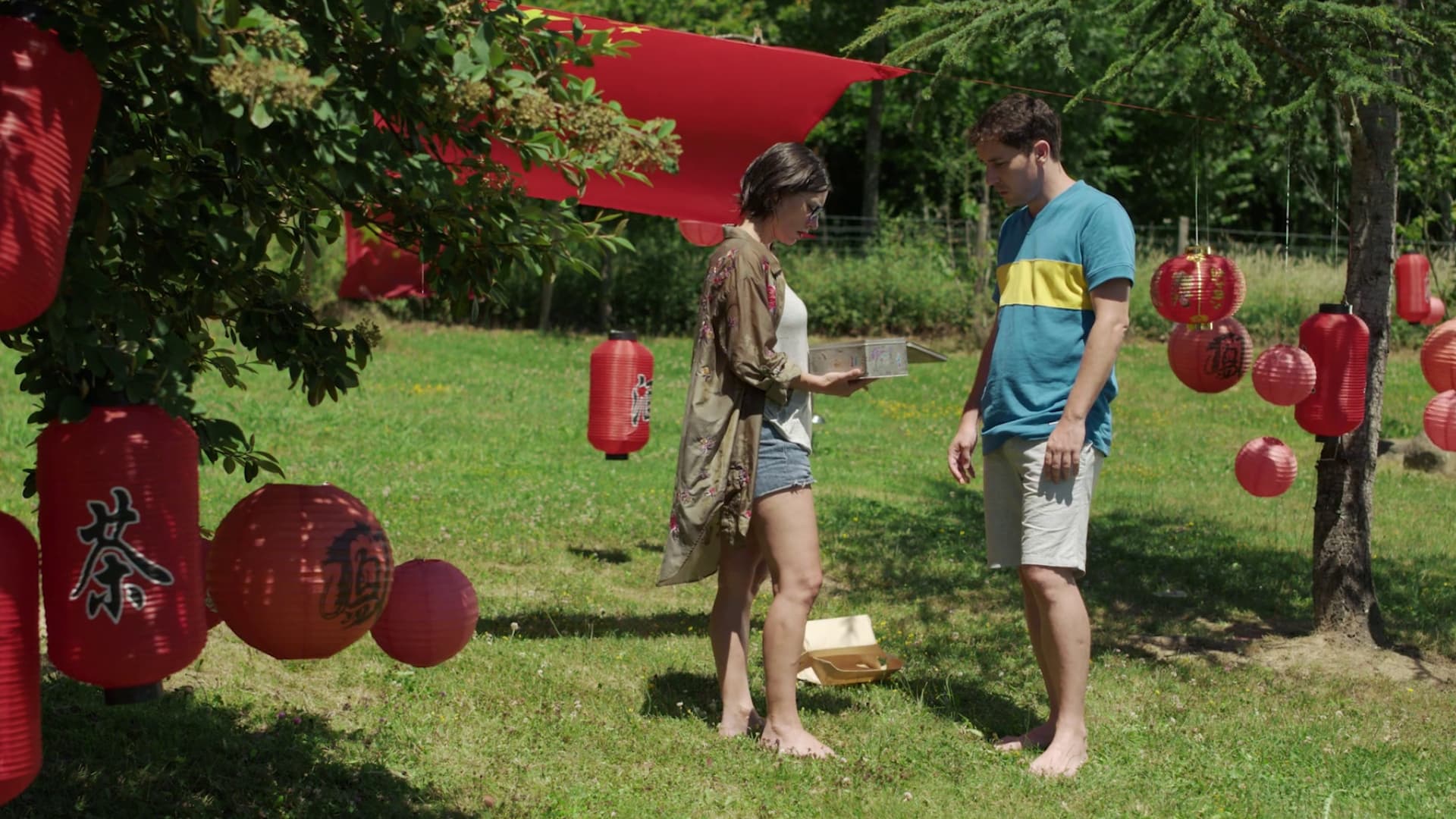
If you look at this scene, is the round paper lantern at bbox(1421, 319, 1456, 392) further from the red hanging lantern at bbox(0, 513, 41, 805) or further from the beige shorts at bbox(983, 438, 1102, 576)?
the red hanging lantern at bbox(0, 513, 41, 805)

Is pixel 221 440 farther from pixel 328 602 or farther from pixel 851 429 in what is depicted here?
pixel 851 429

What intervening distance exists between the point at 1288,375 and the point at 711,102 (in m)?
2.62

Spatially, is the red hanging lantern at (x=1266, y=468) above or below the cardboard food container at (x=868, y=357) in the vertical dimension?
below

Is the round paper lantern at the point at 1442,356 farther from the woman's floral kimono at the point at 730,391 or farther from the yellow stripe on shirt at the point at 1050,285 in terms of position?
the woman's floral kimono at the point at 730,391

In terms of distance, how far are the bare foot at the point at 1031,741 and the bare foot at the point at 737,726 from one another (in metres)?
0.80

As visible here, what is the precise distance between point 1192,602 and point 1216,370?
4.90 ft

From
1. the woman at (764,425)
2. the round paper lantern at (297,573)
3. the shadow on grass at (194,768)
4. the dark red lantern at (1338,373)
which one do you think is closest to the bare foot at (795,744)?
the woman at (764,425)

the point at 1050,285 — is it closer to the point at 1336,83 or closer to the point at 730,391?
the point at 730,391

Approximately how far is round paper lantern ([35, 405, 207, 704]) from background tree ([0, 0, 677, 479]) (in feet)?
0.31

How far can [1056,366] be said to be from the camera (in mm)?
4254

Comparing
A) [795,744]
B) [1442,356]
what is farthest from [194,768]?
[1442,356]

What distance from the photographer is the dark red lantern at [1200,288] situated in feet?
18.7

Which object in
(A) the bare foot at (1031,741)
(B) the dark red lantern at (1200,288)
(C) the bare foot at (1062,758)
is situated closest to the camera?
(C) the bare foot at (1062,758)

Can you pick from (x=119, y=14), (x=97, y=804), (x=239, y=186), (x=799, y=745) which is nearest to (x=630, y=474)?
(x=799, y=745)
